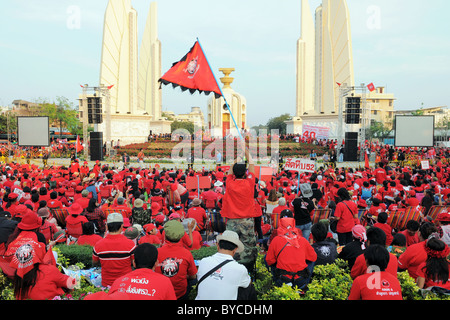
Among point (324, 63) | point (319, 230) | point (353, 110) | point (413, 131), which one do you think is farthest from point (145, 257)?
point (324, 63)

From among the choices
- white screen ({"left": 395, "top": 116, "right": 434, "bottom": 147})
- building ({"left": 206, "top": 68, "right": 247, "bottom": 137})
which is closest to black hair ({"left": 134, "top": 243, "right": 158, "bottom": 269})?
white screen ({"left": 395, "top": 116, "right": 434, "bottom": 147})

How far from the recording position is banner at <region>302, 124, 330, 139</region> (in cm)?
3634

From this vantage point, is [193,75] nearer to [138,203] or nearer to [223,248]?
[138,203]

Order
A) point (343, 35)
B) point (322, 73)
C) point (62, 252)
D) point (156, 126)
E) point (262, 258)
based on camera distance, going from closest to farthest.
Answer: point (262, 258)
point (62, 252)
point (343, 35)
point (322, 73)
point (156, 126)

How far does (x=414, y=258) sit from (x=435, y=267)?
0.33 meters

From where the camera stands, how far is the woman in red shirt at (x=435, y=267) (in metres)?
3.96

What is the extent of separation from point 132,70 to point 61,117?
23914mm

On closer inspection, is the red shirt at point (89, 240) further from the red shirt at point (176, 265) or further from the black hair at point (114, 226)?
the red shirt at point (176, 265)

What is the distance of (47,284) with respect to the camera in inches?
143

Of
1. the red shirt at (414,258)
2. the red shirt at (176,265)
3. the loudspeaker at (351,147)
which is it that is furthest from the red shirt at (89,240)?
the loudspeaker at (351,147)

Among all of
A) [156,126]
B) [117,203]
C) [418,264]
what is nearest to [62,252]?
[117,203]

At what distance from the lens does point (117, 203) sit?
7.73m

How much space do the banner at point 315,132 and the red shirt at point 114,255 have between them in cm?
3402
